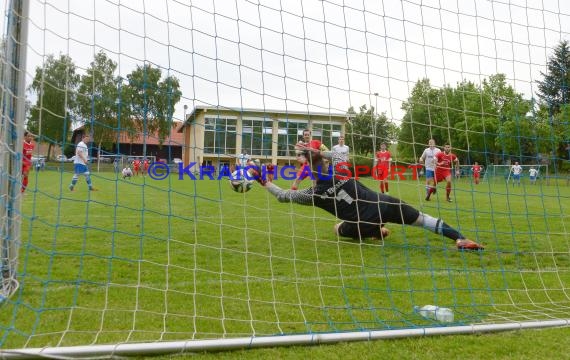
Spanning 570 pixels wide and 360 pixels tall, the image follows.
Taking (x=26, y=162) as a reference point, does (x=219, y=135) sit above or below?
above

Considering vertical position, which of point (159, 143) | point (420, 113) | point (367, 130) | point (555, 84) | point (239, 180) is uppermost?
point (555, 84)

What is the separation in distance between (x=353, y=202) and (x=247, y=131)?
1.79 meters

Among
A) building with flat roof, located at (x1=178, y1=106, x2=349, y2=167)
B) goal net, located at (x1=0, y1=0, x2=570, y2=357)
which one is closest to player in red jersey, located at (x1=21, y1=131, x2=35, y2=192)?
goal net, located at (x1=0, y1=0, x2=570, y2=357)

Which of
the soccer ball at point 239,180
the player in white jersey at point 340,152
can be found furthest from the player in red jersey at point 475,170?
the soccer ball at point 239,180

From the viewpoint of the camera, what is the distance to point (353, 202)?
5.60 meters

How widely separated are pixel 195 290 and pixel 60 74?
1966 mm

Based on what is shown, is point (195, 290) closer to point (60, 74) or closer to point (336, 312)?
point (336, 312)

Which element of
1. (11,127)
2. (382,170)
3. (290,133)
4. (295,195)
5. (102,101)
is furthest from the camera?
(382,170)

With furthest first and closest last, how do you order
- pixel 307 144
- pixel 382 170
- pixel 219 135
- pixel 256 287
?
1. pixel 382 170
2. pixel 307 144
3. pixel 219 135
4. pixel 256 287

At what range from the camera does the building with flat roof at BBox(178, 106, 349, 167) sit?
164 inches

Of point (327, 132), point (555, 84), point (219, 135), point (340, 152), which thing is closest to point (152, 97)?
point (219, 135)

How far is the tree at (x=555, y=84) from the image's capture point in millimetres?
5211

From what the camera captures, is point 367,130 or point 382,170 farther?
point 382,170

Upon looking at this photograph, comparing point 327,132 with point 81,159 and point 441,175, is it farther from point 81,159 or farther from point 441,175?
point 441,175
